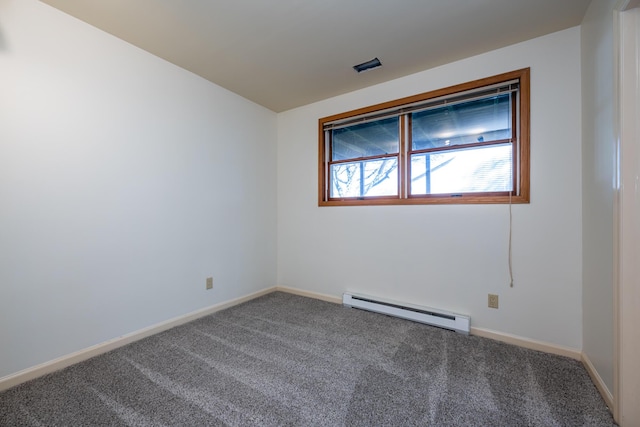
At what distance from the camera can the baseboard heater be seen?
2268mm

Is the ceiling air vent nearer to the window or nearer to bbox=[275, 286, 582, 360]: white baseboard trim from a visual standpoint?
the window

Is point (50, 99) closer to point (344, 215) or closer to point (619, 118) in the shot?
point (344, 215)

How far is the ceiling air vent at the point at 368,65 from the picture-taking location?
93.7 inches

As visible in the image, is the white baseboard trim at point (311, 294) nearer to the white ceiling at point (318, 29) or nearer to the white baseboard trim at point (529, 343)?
the white baseboard trim at point (529, 343)

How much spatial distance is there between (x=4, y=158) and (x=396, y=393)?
2.78 metres

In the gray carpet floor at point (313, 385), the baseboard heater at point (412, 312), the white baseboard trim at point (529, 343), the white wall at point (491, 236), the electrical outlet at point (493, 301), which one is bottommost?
the gray carpet floor at point (313, 385)

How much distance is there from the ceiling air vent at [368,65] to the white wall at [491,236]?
0.37 metres

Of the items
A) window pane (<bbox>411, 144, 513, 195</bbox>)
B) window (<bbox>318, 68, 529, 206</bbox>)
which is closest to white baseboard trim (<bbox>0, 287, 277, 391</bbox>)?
window (<bbox>318, 68, 529, 206</bbox>)

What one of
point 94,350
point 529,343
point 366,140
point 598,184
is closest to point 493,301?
point 529,343

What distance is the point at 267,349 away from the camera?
79.5 inches

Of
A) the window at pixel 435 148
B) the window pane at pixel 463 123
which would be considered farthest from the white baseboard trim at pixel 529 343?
the window pane at pixel 463 123

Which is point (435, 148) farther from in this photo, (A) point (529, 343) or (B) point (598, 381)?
(B) point (598, 381)

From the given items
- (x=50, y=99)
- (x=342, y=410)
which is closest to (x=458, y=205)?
(x=342, y=410)

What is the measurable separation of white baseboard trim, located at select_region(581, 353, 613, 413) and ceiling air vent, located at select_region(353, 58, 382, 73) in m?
2.77
